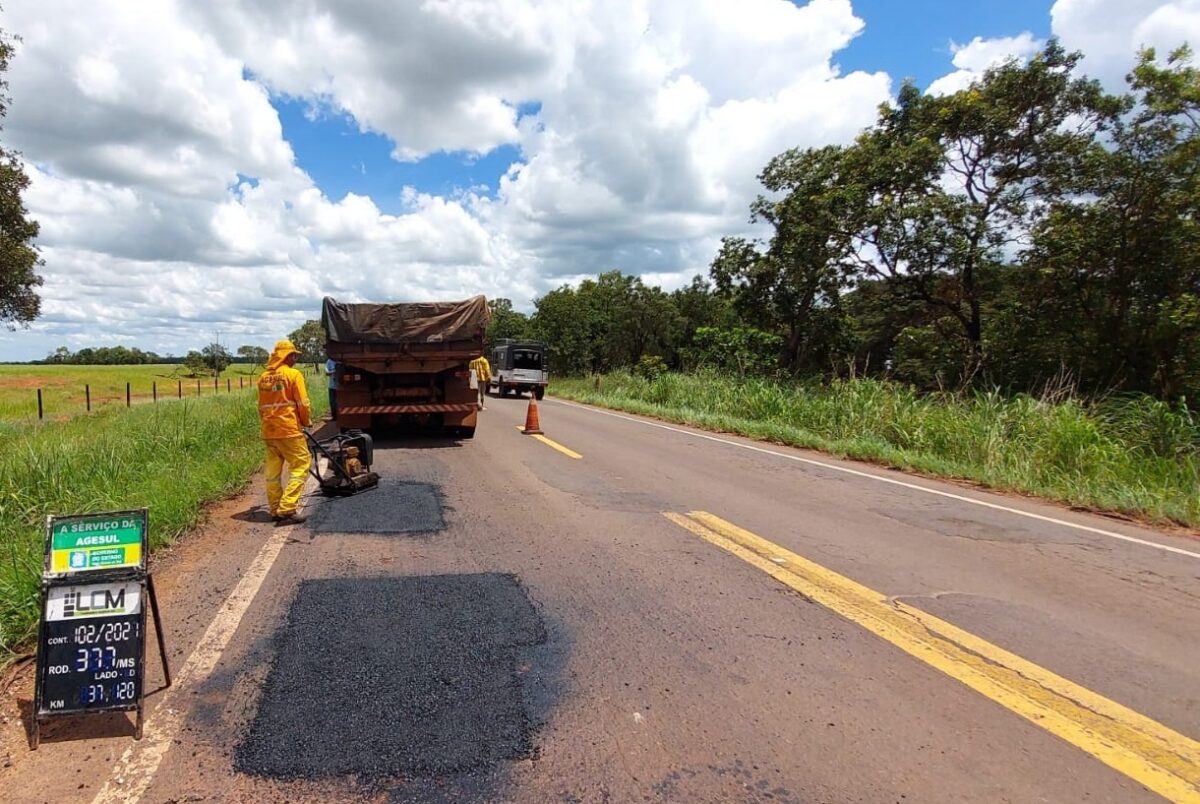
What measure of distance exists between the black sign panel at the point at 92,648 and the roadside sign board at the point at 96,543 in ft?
0.29

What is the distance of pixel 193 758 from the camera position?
8.91 ft

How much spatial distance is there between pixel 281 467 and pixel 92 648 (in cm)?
369

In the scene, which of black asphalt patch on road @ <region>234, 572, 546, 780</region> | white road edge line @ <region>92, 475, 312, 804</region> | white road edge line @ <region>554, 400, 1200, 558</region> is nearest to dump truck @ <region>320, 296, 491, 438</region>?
white road edge line @ <region>554, 400, 1200, 558</region>

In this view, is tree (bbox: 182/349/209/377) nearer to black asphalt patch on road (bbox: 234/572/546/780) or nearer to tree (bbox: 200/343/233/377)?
tree (bbox: 200/343/233/377)

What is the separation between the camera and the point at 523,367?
32.1 m

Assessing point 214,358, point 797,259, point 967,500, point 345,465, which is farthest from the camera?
point 214,358

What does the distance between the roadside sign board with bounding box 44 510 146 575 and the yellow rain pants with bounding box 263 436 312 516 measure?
331 cm

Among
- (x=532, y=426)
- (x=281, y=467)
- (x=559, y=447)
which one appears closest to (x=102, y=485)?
(x=281, y=467)

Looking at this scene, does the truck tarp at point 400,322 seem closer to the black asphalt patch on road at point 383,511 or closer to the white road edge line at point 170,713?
the black asphalt patch on road at point 383,511

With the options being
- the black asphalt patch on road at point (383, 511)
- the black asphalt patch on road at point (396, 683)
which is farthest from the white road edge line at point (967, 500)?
the black asphalt patch on road at point (383, 511)

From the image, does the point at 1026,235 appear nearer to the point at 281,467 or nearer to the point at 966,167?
the point at 966,167

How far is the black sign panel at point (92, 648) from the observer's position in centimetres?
294

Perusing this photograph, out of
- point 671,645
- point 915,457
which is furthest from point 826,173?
point 671,645

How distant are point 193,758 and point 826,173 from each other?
23.3 metres
